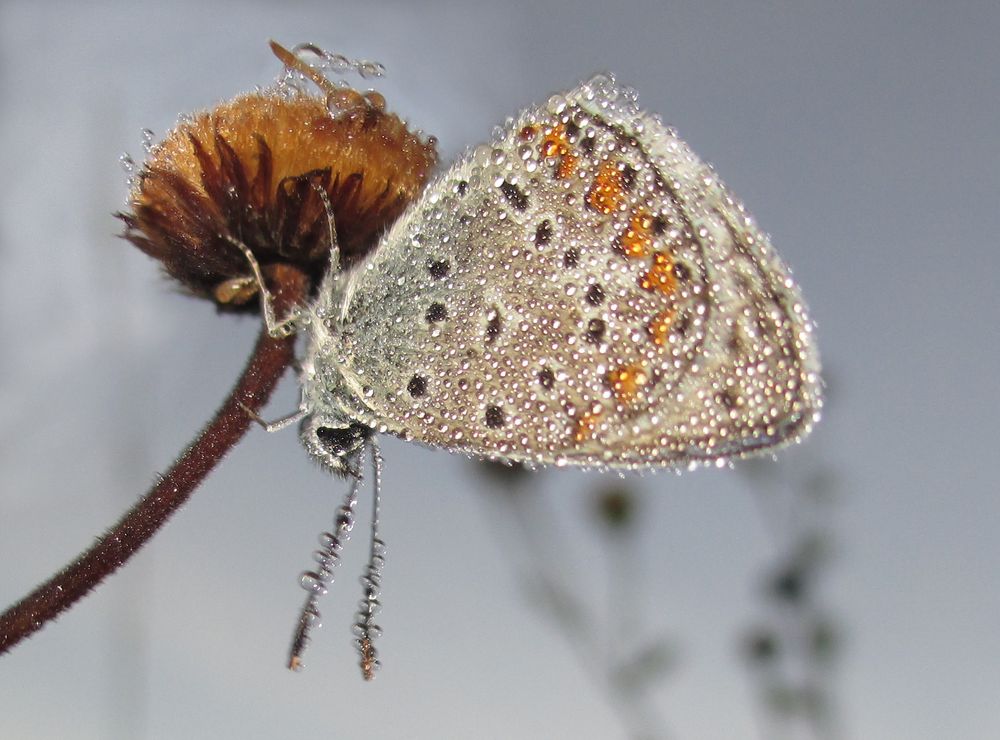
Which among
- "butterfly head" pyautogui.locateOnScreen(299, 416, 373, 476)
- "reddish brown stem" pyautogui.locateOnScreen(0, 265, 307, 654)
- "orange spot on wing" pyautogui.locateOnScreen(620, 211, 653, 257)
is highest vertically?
Result: "orange spot on wing" pyautogui.locateOnScreen(620, 211, 653, 257)

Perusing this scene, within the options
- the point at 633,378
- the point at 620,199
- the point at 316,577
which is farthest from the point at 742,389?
the point at 316,577

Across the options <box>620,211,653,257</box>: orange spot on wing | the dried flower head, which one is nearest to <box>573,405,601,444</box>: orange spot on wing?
<box>620,211,653,257</box>: orange spot on wing

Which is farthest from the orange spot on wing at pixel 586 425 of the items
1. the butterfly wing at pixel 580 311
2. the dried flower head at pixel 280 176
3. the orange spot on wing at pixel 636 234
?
the dried flower head at pixel 280 176

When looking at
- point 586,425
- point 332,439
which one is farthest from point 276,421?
point 586,425

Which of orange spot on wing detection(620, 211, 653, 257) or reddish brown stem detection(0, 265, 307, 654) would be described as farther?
orange spot on wing detection(620, 211, 653, 257)

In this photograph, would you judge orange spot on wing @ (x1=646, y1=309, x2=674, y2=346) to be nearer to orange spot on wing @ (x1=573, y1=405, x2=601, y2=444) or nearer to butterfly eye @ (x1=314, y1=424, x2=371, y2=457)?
orange spot on wing @ (x1=573, y1=405, x2=601, y2=444)

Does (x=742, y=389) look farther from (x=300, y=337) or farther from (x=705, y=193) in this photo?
(x=300, y=337)

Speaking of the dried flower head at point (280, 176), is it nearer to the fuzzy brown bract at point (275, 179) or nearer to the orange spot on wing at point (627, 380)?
the fuzzy brown bract at point (275, 179)
